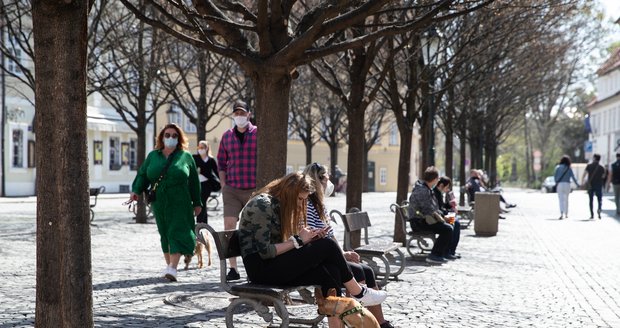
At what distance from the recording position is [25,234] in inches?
686

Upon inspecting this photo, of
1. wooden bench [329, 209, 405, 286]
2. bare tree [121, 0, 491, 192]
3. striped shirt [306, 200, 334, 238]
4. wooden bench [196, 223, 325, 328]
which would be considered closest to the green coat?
bare tree [121, 0, 491, 192]

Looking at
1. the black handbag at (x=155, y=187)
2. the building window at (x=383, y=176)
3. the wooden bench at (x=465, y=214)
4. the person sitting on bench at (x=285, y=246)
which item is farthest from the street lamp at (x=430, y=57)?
the building window at (x=383, y=176)

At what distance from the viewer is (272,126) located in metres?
9.21

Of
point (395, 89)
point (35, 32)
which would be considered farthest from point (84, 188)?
point (395, 89)

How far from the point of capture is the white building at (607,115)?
75.6 meters

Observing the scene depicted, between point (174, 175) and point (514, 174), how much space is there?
9473cm

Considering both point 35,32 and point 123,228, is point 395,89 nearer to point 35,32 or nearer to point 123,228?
point 123,228

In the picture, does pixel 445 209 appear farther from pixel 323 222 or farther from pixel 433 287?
pixel 323 222

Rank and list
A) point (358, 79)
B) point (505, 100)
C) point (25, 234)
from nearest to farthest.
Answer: point (358, 79), point (25, 234), point (505, 100)

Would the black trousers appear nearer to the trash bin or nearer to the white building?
the trash bin

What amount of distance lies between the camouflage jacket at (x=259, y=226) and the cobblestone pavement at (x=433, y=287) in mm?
1012

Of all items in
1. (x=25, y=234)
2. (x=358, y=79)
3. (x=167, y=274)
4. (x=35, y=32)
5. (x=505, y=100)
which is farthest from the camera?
(x=505, y=100)

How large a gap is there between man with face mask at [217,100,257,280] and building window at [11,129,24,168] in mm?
33320

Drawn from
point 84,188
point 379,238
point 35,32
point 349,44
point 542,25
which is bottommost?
point 379,238
